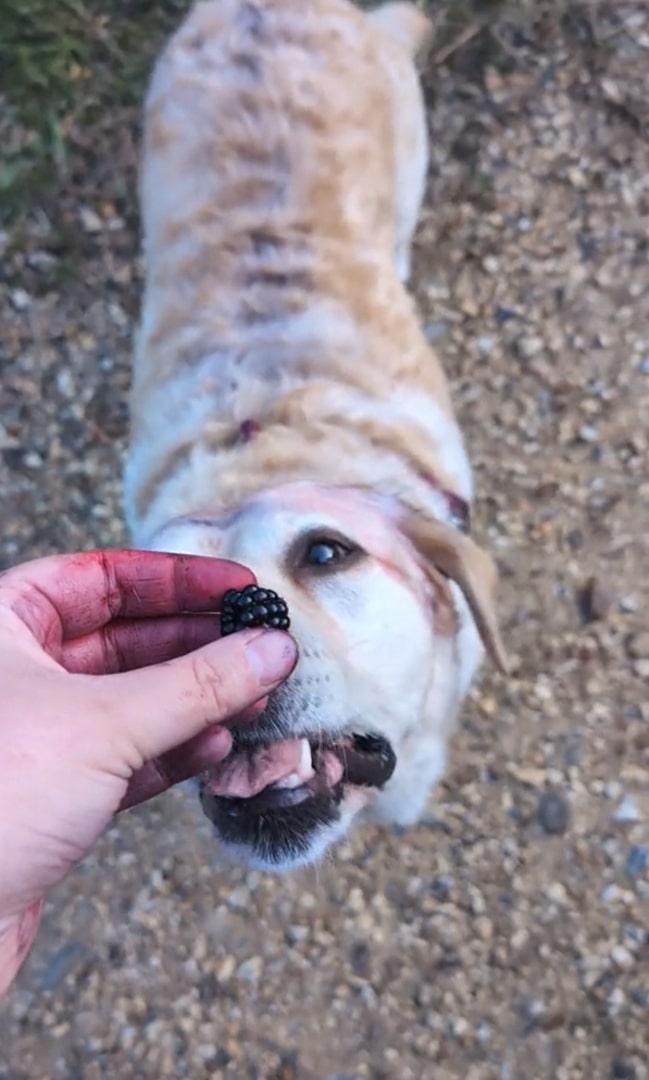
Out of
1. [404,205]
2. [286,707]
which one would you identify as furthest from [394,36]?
[286,707]

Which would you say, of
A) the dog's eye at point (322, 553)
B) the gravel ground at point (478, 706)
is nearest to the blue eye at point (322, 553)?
the dog's eye at point (322, 553)

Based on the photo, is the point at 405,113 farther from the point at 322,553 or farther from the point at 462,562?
the point at 322,553

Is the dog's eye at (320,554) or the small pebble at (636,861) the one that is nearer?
the dog's eye at (320,554)

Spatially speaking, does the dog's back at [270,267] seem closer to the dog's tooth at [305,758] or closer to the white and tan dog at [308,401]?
the white and tan dog at [308,401]

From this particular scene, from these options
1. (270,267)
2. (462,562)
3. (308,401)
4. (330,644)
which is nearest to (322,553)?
(330,644)

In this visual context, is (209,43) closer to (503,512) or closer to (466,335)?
(466,335)

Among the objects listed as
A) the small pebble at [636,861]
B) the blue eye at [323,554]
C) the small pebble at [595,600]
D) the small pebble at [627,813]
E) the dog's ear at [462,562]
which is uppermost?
the blue eye at [323,554]

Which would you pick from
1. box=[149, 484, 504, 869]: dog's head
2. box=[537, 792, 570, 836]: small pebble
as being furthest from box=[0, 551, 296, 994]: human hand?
box=[537, 792, 570, 836]: small pebble
